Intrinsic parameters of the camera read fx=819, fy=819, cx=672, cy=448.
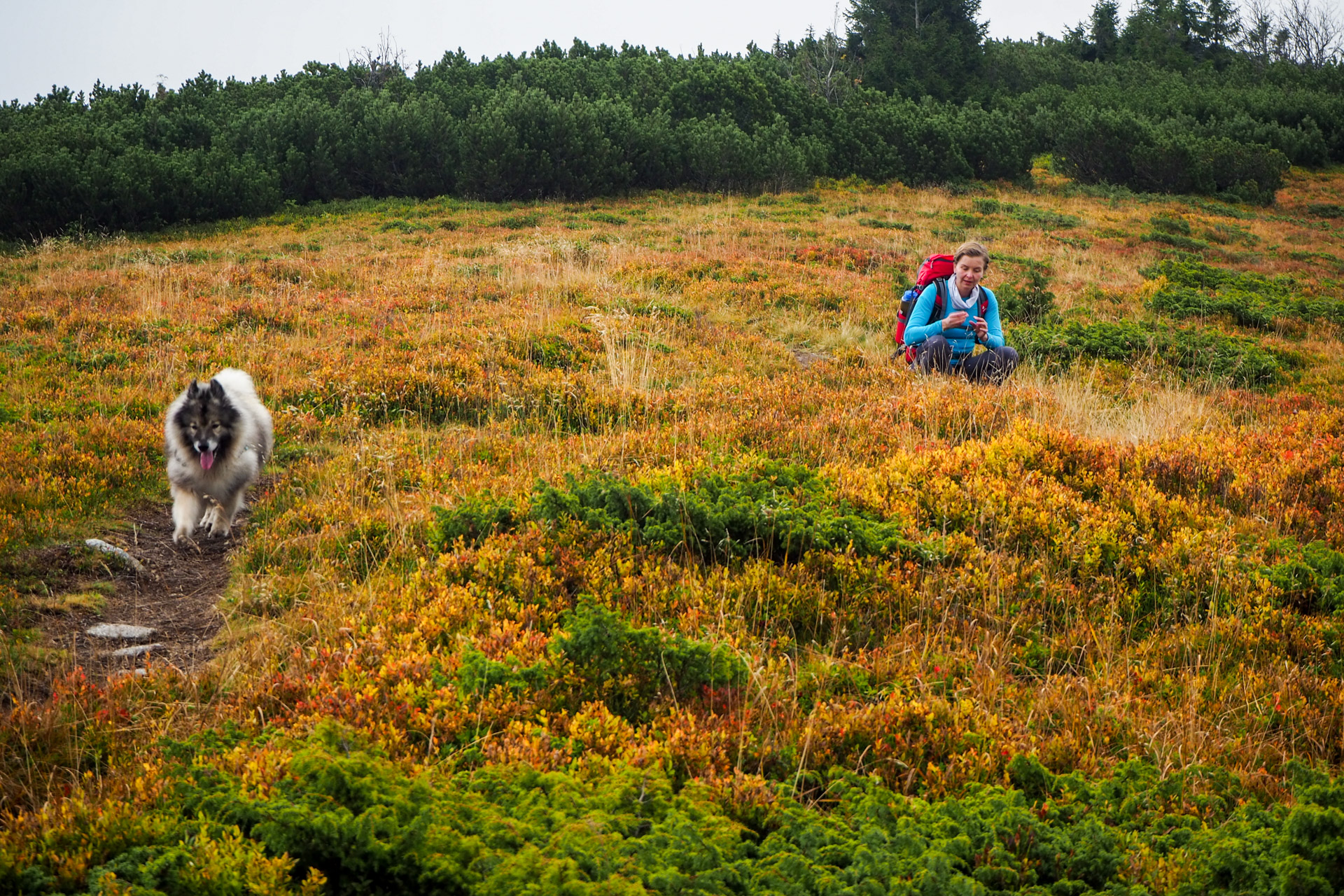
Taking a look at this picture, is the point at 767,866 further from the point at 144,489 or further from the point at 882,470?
the point at 144,489

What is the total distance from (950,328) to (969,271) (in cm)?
65

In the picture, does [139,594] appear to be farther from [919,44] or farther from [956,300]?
[919,44]

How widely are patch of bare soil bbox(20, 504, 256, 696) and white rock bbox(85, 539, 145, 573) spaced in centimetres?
2

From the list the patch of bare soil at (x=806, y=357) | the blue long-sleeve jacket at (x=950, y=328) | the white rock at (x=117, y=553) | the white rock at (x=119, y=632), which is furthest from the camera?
the patch of bare soil at (x=806, y=357)

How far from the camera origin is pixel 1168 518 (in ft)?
17.4

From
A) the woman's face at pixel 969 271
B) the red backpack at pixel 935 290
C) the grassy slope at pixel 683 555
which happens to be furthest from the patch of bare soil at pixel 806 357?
the woman's face at pixel 969 271

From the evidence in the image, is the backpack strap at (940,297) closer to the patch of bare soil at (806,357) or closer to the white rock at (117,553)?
the patch of bare soil at (806,357)

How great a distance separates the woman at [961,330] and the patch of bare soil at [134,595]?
273 inches

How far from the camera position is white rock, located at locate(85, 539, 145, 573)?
5121mm

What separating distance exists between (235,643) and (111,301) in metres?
10.0

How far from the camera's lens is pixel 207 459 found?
5.68 meters

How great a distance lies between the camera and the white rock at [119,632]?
427 cm

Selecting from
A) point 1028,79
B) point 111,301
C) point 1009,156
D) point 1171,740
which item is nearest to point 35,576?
point 1171,740

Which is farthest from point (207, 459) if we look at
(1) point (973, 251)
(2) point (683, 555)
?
(1) point (973, 251)
